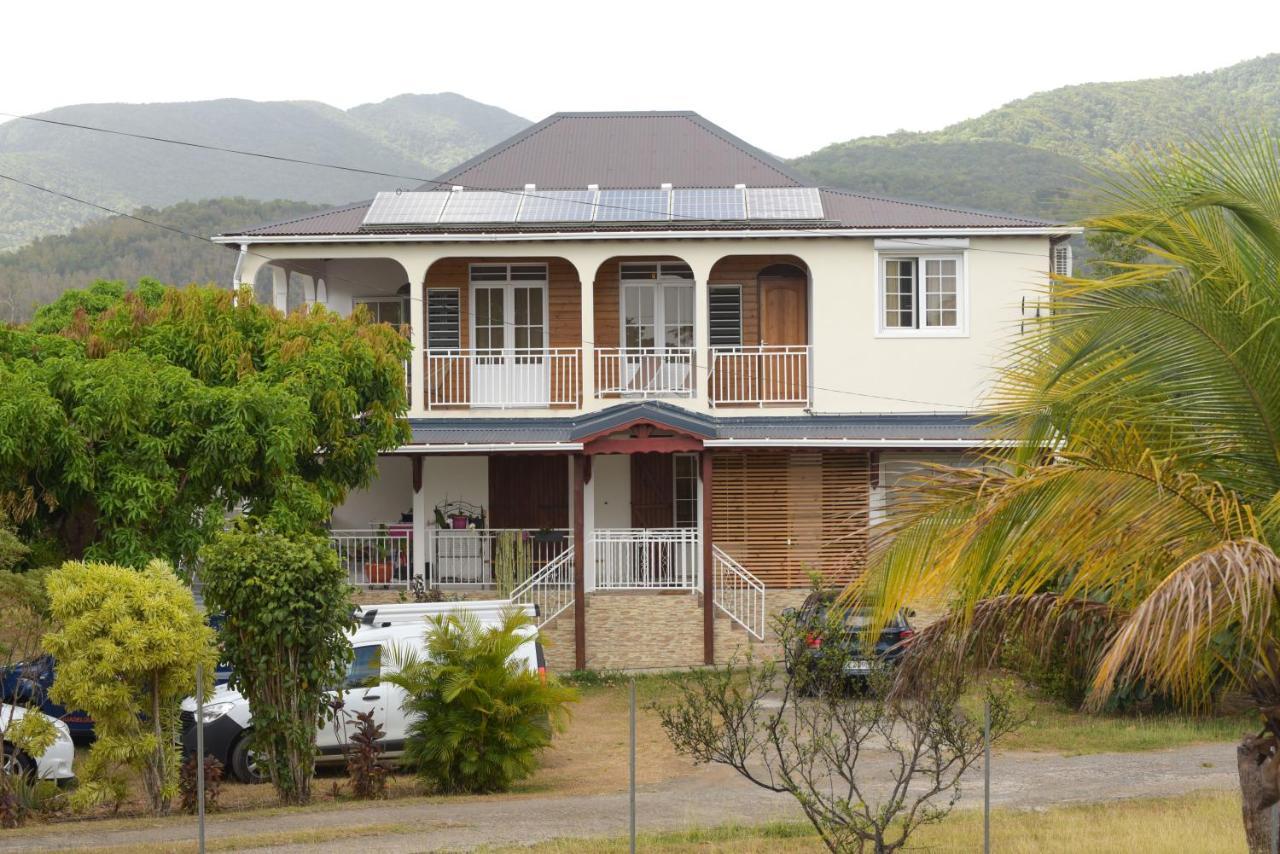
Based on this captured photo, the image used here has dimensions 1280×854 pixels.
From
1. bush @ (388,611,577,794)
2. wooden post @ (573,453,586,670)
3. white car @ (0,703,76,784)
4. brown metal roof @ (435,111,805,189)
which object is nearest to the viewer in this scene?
bush @ (388,611,577,794)

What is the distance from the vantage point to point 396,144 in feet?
604

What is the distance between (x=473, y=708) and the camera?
14.2 meters

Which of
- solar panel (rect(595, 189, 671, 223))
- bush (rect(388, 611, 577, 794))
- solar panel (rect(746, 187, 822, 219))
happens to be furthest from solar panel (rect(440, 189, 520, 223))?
bush (rect(388, 611, 577, 794))

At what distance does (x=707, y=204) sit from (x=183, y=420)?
11.1 m

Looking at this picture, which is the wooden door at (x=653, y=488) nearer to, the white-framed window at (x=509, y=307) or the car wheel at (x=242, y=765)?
the white-framed window at (x=509, y=307)

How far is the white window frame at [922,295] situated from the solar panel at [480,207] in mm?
6085

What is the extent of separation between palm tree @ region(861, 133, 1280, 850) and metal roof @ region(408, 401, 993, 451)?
13141mm

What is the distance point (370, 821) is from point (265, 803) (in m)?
1.81

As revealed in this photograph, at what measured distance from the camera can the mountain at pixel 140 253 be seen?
64125mm

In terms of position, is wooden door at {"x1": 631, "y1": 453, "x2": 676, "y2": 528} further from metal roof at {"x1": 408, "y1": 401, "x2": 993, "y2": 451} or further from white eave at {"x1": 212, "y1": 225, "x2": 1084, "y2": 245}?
white eave at {"x1": 212, "y1": 225, "x2": 1084, "y2": 245}

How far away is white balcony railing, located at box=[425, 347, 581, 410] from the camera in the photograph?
79.2 feet

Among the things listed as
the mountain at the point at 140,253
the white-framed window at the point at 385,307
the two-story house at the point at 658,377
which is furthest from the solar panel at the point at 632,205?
the mountain at the point at 140,253

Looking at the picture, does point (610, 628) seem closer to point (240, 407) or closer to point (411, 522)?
point (411, 522)

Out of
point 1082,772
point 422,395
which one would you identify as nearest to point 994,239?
point 422,395
